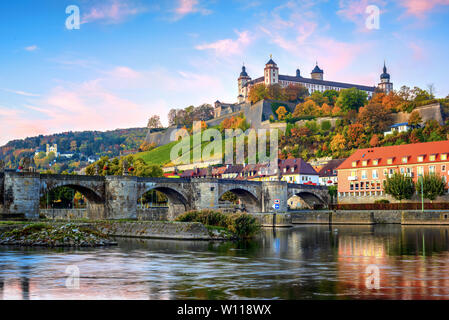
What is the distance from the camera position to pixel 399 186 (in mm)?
75812

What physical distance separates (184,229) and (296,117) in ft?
387

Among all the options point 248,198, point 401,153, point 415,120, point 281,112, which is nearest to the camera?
point 248,198

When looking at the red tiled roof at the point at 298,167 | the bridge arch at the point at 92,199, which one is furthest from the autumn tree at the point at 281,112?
the bridge arch at the point at 92,199

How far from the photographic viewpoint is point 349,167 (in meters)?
89.7

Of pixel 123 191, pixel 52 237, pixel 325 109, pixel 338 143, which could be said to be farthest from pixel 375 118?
pixel 52 237

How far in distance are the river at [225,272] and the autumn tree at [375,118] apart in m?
87.6

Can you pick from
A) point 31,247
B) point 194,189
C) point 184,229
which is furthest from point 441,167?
point 31,247

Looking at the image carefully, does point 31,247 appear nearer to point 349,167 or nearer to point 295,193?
point 295,193

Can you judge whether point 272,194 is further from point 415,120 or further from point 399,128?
point 415,120

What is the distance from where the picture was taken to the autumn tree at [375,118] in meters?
122

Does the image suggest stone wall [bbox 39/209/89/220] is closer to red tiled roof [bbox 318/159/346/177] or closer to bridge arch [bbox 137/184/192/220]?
bridge arch [bbox 137/184/192/220]

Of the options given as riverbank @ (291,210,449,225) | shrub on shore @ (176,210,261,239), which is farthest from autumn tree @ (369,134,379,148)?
shrub on shore @ (176,210,261,239)

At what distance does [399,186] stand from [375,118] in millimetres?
48996

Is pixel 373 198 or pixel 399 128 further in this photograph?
pixel 399 128
